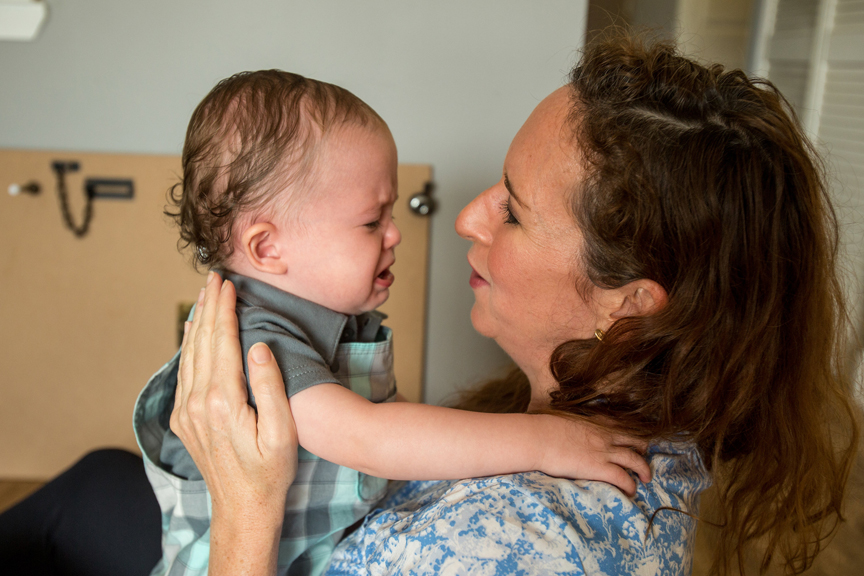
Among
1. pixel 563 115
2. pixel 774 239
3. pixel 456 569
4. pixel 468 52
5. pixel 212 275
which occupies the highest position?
pixel 468 52

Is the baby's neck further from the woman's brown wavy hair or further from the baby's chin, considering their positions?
the woman's brown wavy hair

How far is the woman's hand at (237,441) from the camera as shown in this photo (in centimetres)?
87

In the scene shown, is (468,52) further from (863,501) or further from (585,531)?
(863,501)

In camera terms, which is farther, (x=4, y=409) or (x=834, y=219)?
(x=4, y=409)

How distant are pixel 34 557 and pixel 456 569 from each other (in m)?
1.05

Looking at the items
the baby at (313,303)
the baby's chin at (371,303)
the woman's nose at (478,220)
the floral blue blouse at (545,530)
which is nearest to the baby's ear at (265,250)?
the baby at (313,303)

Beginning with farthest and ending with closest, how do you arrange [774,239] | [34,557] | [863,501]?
[863,501] → [34,557] → [774,239]

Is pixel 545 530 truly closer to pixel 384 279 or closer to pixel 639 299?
pixel 639 299

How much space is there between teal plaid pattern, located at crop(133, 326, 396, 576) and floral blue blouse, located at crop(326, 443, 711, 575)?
0.11 metres

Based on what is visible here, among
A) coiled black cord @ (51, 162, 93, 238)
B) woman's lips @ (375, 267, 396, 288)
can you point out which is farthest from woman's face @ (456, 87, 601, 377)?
coiled black cord @ (51, 162, 93, 238)

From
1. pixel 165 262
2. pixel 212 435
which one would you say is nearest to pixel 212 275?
pixel 212 435

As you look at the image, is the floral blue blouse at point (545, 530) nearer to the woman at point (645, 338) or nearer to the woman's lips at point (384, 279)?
the woman at point (645, 338)

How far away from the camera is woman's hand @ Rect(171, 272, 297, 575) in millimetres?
865

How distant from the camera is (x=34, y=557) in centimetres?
125
